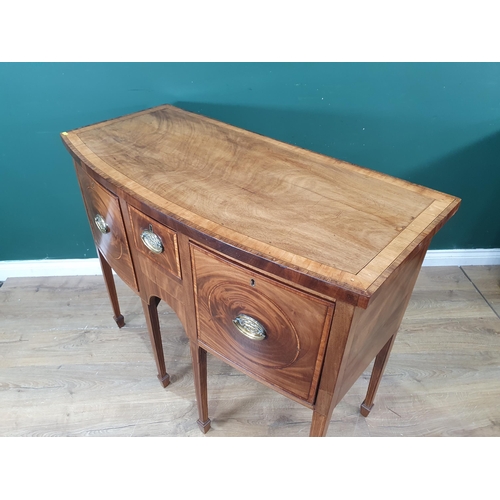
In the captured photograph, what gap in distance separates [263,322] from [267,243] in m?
0.15

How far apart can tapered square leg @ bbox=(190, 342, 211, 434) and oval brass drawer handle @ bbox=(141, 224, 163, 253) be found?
0.25m

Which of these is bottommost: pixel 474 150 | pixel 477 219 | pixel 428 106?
pixel 477 219

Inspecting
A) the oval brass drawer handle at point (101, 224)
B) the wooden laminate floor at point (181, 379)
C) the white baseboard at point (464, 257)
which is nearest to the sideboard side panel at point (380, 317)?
the wooden laminate floor at point (181, 379)

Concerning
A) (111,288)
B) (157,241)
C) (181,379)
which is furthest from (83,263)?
(157,241)

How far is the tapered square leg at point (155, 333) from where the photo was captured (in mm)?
1113

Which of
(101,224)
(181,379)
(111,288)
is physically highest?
(101,224)

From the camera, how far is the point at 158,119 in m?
1.17

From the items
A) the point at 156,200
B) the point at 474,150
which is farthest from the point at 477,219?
the point at 156,200

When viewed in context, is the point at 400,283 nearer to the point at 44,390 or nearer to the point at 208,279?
the point at 208,279

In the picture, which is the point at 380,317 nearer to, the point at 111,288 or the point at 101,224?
the point at 101,224

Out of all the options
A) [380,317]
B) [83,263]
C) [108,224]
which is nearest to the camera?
[380,317]

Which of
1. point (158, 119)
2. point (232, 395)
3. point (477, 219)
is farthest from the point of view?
point (477, 219)

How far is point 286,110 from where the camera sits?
1341 millimetres

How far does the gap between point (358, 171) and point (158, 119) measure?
23.4 inches
